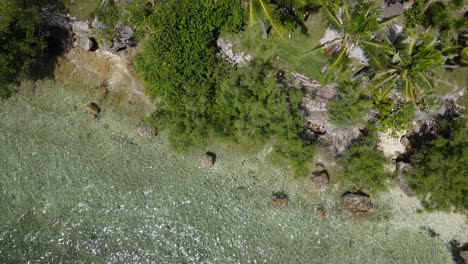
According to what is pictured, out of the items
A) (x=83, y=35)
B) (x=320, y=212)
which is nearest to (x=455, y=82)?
(x=320, y=212)

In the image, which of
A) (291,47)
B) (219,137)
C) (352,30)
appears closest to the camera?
(352,30)

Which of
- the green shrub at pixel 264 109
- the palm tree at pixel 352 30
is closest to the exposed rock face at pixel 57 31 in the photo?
the green shrub at pixel 264 109

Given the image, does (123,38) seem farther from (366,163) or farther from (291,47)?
(366,163)

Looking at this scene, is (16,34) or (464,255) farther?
(464,255)

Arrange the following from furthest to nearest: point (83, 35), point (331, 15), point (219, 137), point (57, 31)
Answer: point (57, 31), point (83, 35), point (219, 137), point (331, 15)

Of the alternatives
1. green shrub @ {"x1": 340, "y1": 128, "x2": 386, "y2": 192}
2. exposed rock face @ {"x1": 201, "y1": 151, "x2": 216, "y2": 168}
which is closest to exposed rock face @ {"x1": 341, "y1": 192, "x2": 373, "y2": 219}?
green shrub @ {"x1": 340, "y1": 128, "x2": 386, "y2": 192}

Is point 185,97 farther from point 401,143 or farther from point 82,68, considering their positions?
point 401,143

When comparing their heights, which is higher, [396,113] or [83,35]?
[396,113]

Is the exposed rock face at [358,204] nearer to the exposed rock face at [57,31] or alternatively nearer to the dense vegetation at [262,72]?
the dense vegetation at [262,72]
